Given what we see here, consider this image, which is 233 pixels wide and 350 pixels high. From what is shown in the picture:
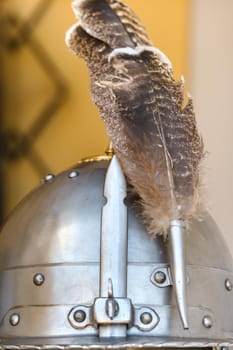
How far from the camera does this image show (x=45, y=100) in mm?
1788

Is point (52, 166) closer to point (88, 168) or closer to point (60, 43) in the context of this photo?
point (60, 43)

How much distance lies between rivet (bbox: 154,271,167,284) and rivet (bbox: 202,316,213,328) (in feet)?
0.21

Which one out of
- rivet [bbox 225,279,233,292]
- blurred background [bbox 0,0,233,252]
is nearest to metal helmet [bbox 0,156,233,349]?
rivet [bbox 225,279,233,292]

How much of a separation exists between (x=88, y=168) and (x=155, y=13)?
60 cm

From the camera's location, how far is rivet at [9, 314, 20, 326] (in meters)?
0.99

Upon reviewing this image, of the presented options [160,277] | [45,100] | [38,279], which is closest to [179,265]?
[160,277]

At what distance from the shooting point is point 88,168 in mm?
1083

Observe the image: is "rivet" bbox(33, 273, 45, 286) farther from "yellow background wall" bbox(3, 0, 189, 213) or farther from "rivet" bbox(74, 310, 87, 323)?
"yellow background wall" bbox(3, 0, 189, 213)

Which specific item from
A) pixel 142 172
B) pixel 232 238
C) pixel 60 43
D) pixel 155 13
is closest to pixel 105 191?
pixel 142 172

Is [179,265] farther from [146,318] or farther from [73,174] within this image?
[73,174]

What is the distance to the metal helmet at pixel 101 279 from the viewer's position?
0.94m

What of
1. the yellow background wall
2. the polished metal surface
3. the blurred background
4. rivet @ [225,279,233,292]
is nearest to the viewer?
the polished metal surface

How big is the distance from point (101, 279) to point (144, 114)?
188 millimetres

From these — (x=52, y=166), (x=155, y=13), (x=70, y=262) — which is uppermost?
(x=155, y=13)
